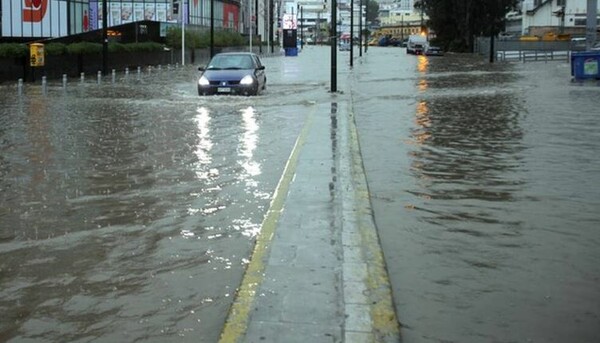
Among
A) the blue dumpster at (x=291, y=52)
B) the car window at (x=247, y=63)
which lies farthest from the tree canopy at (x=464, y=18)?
the car window at (x=247, y=63)

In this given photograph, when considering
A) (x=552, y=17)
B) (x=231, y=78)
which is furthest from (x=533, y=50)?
(x=231, y=78)

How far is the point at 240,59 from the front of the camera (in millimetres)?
23766

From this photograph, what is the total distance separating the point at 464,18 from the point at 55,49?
5592 cm

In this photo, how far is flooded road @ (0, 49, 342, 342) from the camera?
4.87 metres

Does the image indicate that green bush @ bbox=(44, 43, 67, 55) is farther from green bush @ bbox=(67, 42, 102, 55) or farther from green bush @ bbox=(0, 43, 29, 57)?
green bush @ bbox=(0, 43, 29, 57)

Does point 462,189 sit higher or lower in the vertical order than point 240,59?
lower

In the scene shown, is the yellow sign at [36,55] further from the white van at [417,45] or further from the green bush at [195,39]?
the white van at [417,45]

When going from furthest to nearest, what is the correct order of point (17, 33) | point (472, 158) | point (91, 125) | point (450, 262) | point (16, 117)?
point (17, 33) → point (16, 117) → point (91, 125) → point (472, 158) → point (450, 262)

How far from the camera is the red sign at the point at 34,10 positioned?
43156 mm

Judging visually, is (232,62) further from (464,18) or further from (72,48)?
(464,18)

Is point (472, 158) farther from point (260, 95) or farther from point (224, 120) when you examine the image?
point (260, 95)

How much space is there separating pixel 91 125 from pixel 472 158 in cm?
800

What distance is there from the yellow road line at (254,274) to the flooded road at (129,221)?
0.25ft

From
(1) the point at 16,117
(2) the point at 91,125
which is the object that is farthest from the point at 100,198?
(1) the point at 16,117
